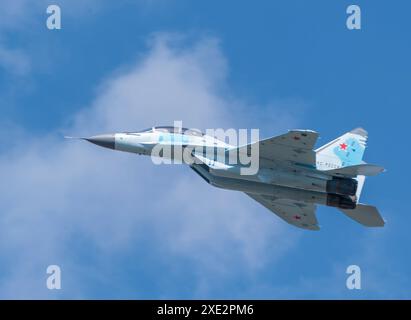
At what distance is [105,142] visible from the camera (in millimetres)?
34938

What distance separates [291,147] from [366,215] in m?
5.07

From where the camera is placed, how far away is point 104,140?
3494 centimetres

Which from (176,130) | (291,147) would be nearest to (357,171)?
(291,147)

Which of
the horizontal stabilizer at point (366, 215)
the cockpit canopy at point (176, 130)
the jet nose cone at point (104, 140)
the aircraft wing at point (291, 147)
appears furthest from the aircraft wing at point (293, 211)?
the jet nose cone at point (104, 140)

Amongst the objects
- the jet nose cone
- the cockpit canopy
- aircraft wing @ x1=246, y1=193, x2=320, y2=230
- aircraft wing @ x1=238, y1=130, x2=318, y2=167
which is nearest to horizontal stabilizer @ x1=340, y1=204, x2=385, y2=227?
aircraft wing @ x1=246, y1=193, x2=320, y2=230

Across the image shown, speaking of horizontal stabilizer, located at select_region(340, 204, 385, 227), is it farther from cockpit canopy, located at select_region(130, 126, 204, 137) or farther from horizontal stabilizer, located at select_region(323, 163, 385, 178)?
cockpit canopy, located at select_region(130, 126, 204, 137)

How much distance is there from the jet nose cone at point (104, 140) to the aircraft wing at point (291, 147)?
4974mm

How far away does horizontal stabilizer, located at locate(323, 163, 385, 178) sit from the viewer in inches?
1286

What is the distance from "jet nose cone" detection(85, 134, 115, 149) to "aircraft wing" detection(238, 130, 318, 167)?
196 inches

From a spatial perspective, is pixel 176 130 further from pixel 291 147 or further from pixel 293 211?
pixel 293 211

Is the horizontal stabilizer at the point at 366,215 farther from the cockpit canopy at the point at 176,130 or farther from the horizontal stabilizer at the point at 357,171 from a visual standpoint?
the cockpit canopy at the point at 176,130

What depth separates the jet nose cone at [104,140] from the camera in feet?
115
